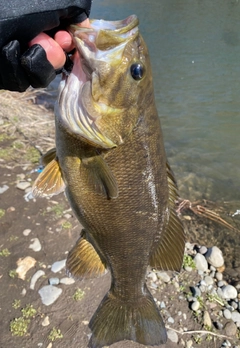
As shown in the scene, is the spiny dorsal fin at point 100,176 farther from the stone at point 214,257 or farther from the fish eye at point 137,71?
the stone at point 214,257

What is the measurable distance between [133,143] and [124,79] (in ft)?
1.03

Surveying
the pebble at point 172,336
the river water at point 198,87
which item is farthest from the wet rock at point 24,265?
the river water at point 198,87

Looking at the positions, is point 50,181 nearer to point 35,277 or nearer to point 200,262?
point 35,277

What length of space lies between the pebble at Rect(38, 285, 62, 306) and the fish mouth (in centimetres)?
195

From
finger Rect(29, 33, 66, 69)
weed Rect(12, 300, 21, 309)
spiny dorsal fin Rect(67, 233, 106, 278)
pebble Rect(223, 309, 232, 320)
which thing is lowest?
pebble Rect(223, 309, 232, 320)

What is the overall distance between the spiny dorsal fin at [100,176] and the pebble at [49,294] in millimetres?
1723

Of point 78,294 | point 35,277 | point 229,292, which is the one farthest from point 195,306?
point 35,277

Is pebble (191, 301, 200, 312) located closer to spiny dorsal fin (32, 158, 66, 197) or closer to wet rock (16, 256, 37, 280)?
wet rock (16, 256, 37, 280)

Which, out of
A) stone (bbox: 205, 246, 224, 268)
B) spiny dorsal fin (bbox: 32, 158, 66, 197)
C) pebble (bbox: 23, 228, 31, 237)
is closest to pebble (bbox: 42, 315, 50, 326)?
pebble (bbox: 23, 228, 31, 237)

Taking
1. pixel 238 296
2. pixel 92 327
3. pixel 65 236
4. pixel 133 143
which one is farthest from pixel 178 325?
pixel 133 143

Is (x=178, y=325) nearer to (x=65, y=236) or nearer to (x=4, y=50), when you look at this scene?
(x=65, y=236)

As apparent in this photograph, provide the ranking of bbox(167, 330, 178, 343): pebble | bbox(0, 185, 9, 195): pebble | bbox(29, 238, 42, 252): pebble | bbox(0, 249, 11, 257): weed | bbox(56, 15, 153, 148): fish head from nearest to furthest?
bbox(56, 15, 153, 148): fish head
bbox(167, 330, 178, 343): pebble
bbox(0, 249, 11, 257): weed
bbox(29, 238, 42, 252): pebble
bbox(0, 185, 9, 195): pebble

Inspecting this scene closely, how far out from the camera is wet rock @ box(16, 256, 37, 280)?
11.6 feet

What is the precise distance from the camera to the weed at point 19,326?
310cm
